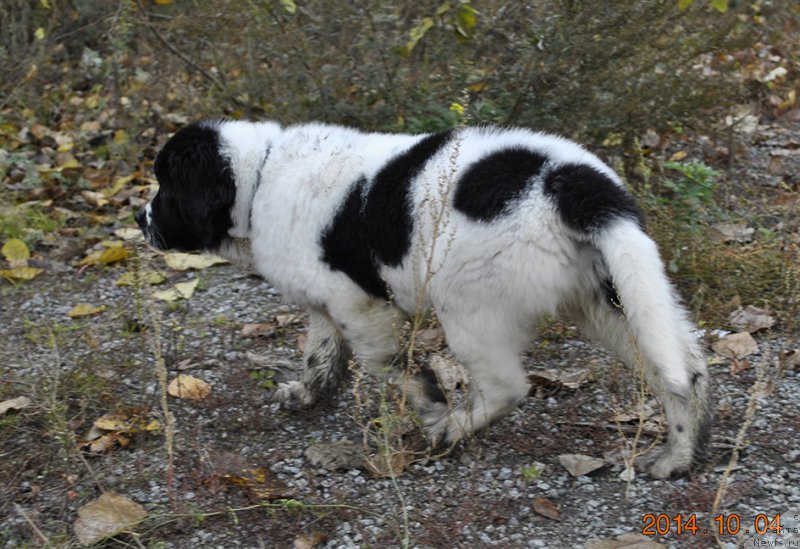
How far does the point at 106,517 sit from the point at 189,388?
0.98m

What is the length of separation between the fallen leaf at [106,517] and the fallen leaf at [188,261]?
2327 millimetres

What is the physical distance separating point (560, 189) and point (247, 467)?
4.84ft

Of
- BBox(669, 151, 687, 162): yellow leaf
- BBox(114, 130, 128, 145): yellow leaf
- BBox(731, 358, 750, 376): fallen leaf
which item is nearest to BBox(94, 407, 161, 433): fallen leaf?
BBox(731, 358, 750, 376): fallen leaf

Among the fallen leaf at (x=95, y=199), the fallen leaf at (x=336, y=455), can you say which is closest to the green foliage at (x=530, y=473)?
the fallen leaf at (x=336, y=455)

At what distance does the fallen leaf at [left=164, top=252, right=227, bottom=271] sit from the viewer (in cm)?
548

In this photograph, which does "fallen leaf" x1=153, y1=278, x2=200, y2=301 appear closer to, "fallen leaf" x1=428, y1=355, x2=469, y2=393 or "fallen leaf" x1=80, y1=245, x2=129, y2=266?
"fallen leaf" x1=80, y1=245, x2=129, y2=266

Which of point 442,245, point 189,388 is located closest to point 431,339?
point 189,388

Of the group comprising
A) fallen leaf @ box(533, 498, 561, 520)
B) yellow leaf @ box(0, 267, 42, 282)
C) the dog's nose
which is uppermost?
the dog's nose

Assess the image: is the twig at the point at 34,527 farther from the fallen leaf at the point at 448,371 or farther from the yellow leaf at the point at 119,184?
the yellow leaf at the point at 119,184

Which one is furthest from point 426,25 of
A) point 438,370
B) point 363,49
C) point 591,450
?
point 591,450

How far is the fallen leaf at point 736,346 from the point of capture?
419 centimetres

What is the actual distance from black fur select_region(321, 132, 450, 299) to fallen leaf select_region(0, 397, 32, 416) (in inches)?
→ 51.8

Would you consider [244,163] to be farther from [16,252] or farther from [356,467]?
[16,252]

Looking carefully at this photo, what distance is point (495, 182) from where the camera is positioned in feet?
10.7
